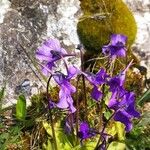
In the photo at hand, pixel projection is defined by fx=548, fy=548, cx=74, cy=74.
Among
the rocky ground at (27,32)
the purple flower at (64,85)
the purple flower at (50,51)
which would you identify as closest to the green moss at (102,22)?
the rocky ground at (27,32)

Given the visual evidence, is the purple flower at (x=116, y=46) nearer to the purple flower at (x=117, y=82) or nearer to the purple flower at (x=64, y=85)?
the purple flower at (x=117, y=82)

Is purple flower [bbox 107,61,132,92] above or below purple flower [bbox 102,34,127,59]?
below

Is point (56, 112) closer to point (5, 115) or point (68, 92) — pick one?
point (5, 115)

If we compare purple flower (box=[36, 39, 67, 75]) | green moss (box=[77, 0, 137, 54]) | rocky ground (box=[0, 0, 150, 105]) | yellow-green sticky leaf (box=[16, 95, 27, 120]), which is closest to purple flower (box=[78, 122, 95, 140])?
purple flower (box=[36, 39, 67, 75])

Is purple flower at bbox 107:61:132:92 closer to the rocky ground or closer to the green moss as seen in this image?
the rocky ground

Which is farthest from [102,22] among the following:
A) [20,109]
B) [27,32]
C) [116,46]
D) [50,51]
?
[50,51]
